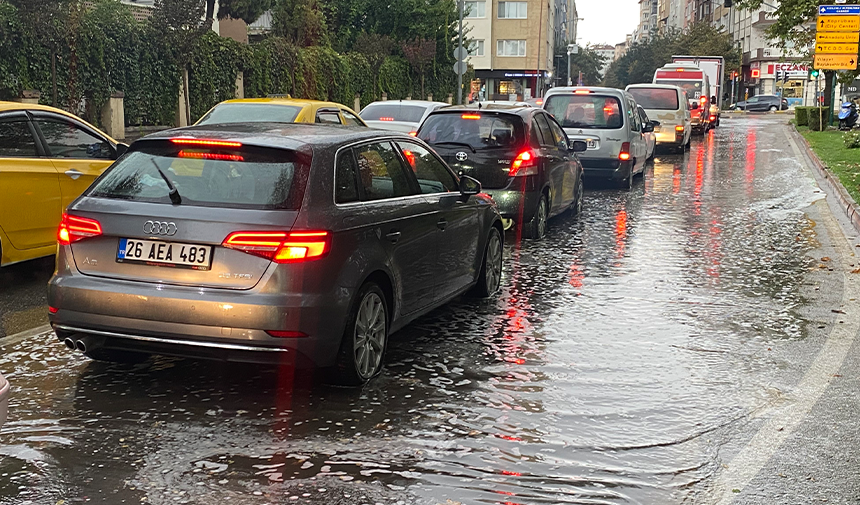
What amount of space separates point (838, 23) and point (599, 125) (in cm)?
1979

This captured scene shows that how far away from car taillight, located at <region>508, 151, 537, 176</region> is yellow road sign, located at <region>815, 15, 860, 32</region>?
25885 millimetres

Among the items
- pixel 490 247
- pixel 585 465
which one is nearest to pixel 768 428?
pixel 585 465

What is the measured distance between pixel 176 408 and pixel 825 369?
3989mm

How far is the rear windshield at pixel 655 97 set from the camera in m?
31.3

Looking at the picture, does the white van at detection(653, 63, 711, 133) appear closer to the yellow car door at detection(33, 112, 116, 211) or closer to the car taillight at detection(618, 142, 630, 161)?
the car taillight at detection(618, 142, 630, 161)

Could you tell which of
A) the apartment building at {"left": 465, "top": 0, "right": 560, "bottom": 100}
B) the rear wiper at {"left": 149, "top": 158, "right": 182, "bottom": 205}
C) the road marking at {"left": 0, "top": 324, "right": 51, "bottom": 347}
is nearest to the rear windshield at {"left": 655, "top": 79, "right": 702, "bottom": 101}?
the road marking at {"left": 0, "top": 324, "right": 51, "bottom": 347}

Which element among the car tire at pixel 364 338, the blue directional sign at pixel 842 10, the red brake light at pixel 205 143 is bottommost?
the car tire at pixel 364 338

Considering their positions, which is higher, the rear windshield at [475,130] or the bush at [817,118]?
the rear windshield at [475,130]

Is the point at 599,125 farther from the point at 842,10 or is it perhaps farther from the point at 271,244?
the point at 842,10

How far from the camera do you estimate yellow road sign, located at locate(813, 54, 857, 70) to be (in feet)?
116

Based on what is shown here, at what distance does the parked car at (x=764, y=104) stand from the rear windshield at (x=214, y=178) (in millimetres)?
83031

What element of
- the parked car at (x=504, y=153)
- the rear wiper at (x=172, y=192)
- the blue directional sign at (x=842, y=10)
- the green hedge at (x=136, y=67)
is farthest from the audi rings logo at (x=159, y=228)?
the blue directional sign at (x=842, y=10)

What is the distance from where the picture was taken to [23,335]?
7.38m

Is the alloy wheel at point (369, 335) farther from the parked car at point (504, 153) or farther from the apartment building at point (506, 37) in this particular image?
the apartment building at point (506, 37)
